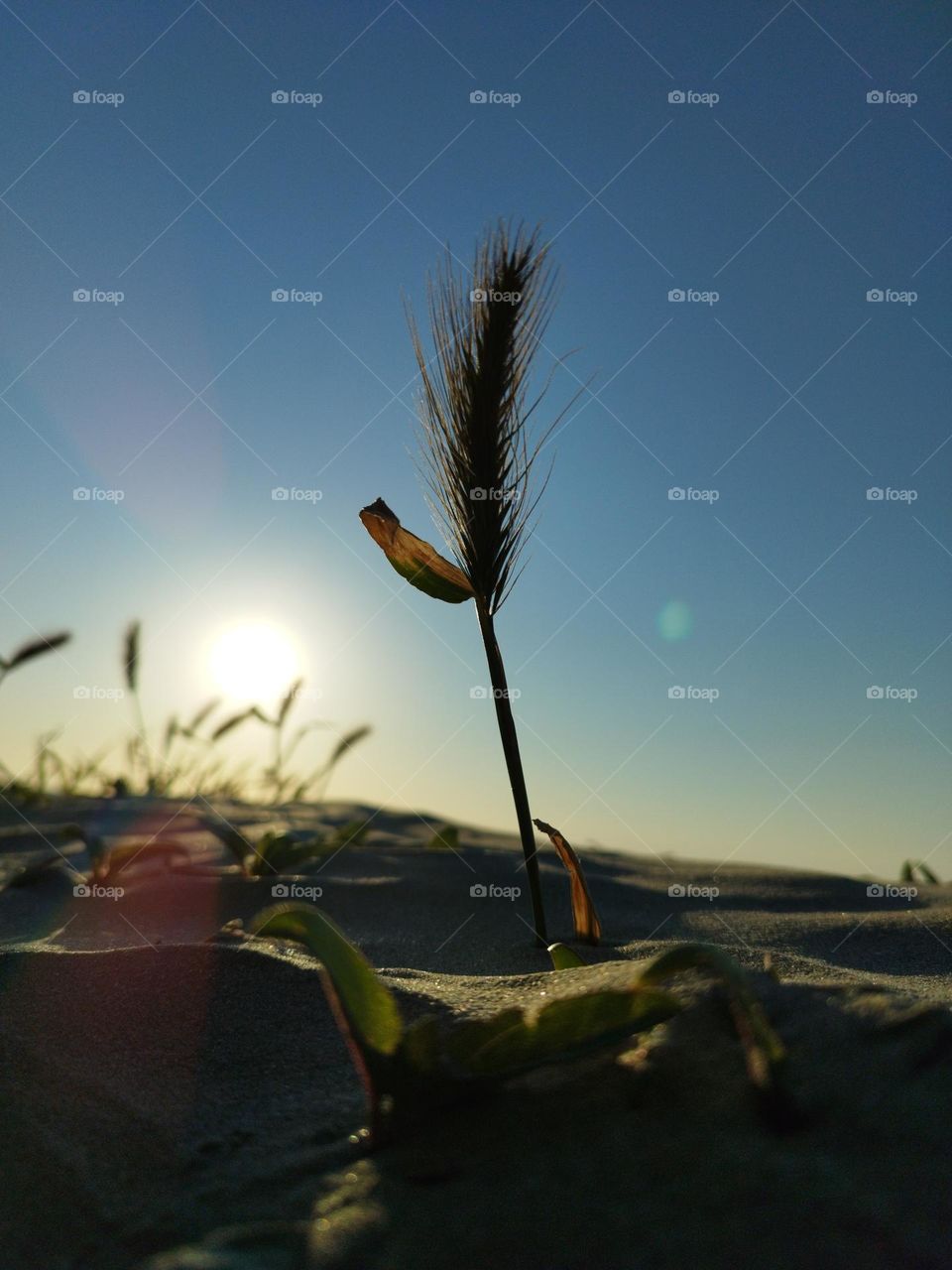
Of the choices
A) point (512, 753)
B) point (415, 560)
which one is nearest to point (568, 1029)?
point (512, 753)

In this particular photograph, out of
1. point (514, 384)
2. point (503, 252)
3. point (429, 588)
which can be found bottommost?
point (429, 588)

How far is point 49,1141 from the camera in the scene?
0.78 m

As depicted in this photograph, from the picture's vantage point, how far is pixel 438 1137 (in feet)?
2.31

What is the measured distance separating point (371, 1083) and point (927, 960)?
184 centimetres

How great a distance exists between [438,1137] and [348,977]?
0.46ft

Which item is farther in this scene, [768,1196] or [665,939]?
[665,939]

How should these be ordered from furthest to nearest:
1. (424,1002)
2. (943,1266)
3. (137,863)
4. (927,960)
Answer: (137,863), (927,960), (424,1002), (943,1266)

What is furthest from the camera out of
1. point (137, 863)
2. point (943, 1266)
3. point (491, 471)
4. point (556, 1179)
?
point (137, 863)

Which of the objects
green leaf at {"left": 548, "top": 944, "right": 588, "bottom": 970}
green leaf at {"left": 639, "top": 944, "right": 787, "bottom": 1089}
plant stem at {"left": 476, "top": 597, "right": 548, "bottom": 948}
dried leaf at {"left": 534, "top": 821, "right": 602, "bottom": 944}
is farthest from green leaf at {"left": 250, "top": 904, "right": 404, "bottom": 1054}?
dried leaf at {"left": 534, "top": 821, "right": 602, "bottom": 944}

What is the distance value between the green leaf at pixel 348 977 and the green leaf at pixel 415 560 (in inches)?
46.6

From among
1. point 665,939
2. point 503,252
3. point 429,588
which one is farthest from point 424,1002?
point 503,252

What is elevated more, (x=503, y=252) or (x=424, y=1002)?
(x=503, y=252)

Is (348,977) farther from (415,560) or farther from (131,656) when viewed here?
(131,656)

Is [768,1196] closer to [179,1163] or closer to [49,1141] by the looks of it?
[179,1163]
